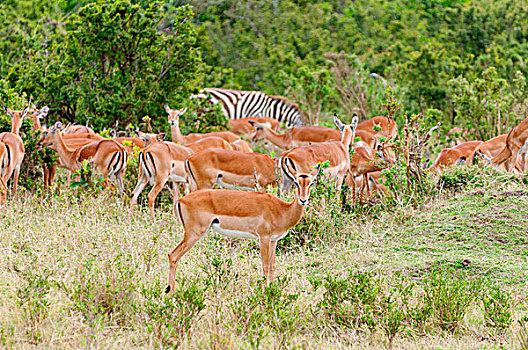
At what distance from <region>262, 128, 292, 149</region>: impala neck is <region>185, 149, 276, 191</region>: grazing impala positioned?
3.07 m

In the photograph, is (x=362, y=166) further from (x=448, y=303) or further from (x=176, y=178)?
(x=448, y=303)

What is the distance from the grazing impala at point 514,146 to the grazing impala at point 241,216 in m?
4.07

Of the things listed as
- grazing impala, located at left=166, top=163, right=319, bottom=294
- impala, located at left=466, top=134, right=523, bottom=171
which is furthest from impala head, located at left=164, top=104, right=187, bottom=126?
grazing impala, located at left=166, top=163, right=319, bottom=294

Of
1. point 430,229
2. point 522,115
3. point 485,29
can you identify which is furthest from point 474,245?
point 485,29

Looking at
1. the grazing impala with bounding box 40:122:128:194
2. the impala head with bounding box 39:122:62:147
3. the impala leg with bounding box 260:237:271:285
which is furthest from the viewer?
the impala head with bounding box 39:122:62:147

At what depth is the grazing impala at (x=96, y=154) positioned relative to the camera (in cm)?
772

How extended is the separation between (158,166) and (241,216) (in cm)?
296

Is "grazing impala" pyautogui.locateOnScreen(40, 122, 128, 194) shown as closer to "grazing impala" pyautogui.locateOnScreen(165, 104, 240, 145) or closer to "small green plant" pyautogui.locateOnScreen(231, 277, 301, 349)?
"grazing impala" pyautogui.locateOnScreen(165, 104, 240, 145)

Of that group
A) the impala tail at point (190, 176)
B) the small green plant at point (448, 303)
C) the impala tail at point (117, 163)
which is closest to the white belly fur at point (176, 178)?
the impala tail at point (190, 176)

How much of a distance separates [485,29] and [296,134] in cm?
769

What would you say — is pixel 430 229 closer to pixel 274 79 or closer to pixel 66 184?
pixel 66 184

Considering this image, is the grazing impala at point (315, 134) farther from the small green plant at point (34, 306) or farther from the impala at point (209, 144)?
the small green plant at point (34, 306)

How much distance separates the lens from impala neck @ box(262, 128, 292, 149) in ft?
34.5

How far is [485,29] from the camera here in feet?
51.7
